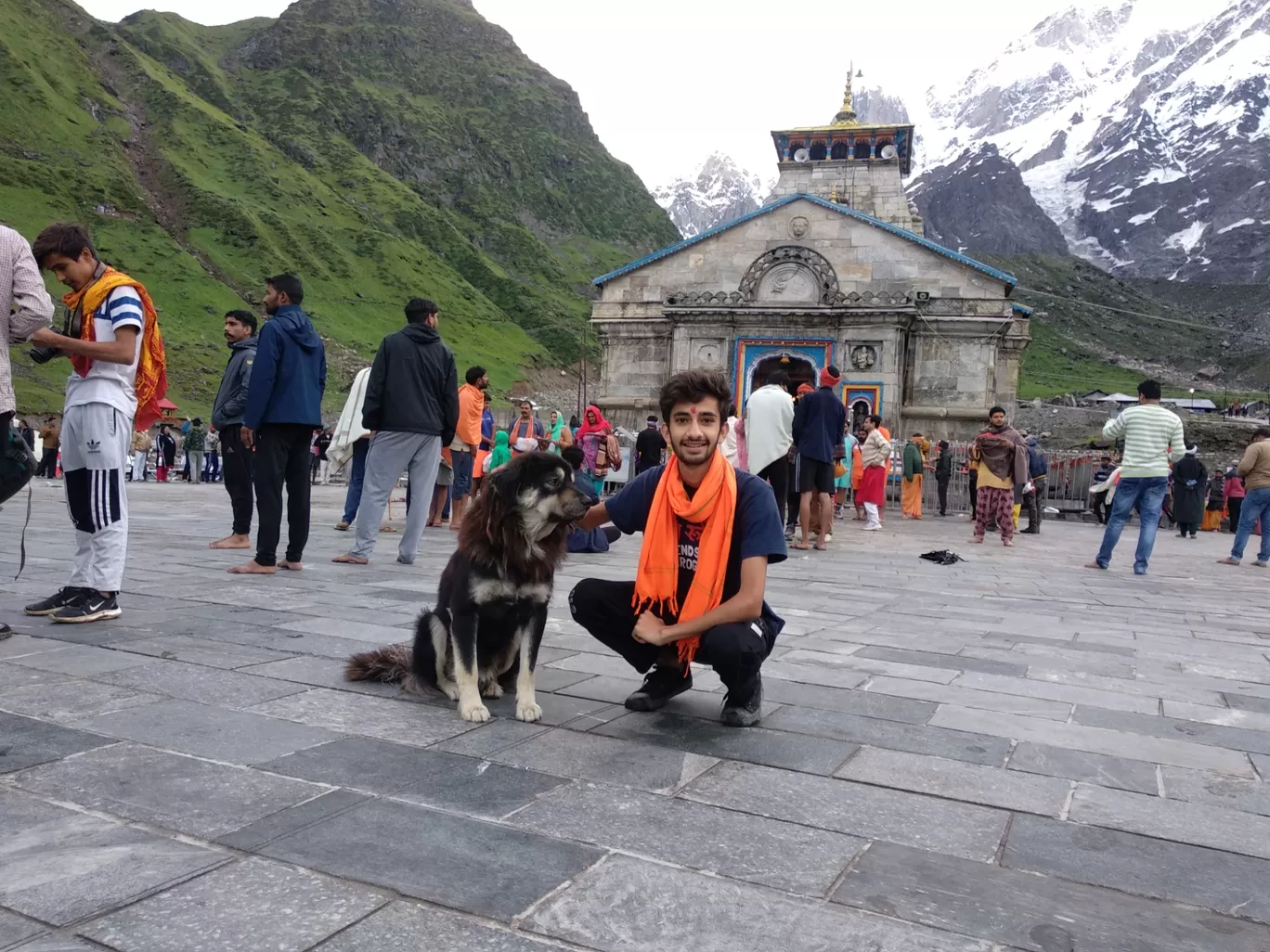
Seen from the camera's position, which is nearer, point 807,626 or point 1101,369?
point 807,626

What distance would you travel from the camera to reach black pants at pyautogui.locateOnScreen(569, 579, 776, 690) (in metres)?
3.49

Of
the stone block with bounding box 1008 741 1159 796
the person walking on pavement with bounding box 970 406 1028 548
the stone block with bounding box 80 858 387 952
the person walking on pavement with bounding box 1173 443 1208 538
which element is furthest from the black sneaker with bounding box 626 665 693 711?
the person walking on pavement with bounding box 1173 443 1208 538

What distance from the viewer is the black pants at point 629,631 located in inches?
137

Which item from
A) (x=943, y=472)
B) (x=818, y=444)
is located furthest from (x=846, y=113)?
(x=818, y=444)

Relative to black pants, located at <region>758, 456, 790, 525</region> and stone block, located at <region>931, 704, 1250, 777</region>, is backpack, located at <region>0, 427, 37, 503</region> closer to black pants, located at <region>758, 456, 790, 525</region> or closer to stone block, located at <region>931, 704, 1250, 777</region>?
stone block, located at <region>931, 704, 1250, 777</region>

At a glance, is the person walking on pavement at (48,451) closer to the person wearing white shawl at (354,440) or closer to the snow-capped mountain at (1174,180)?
the person wearing white shawl at (354,440)

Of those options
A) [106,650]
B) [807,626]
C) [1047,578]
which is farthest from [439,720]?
[1047,578]

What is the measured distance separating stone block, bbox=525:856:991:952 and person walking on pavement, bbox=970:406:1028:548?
1106 centimetres

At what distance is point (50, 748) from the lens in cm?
292

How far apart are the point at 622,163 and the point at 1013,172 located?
2956 inches

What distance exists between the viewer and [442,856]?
2.31m

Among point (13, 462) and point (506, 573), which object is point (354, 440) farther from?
point (506, 573)

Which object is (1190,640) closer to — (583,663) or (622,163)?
(583,663)

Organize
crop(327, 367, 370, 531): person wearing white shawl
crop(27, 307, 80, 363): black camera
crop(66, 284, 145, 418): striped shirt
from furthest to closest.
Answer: crop(327, 367, 370, 531): person wearing white shawl
crop(66, 284, 145, 418): striped shirt
crop(27, 307, 80, 363): black camera
